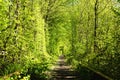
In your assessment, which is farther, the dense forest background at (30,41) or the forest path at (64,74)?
the forest path at (64,74)

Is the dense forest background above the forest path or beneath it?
above

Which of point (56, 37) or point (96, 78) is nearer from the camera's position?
point (96, 78)

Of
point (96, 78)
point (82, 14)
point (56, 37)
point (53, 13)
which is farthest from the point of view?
point (56, 37)

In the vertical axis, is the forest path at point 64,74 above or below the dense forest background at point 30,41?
below

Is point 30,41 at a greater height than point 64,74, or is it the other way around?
point 30,41

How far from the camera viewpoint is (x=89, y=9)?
96.1ft

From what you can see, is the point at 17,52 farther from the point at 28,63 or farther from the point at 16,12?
the point at 16,12

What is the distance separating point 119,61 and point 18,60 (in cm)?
691

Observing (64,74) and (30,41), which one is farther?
(64,74)

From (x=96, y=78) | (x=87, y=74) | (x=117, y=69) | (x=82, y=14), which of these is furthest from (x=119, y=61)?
(x=82, y=14)

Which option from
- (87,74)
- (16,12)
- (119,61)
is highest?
(16,12)

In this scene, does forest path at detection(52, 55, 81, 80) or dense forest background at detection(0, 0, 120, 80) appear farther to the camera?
forest path at detection(52, 55, 81, 80)

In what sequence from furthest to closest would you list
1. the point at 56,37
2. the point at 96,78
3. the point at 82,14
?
the point at 56,37, the point at 82,14, the point at 96,78

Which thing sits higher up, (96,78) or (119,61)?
(119,61)
